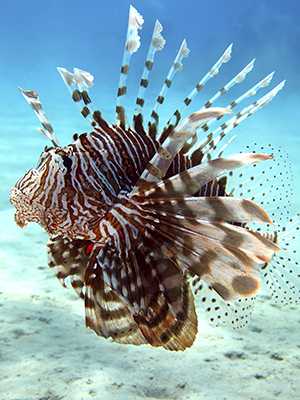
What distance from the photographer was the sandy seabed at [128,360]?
11.0 feet

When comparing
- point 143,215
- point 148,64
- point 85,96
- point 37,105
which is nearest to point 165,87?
point 148,64

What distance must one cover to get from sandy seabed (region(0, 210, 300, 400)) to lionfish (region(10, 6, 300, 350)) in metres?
1.05

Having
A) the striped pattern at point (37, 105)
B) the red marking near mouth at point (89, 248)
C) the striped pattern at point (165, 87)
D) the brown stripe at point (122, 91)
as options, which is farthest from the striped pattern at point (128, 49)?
the red marking near mouth at point (89, 248)

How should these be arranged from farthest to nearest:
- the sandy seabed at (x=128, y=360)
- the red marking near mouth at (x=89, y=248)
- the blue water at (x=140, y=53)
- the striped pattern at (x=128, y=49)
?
1. the blue water at (x=140, y=53)
2. the sandy seabed at (x=128, y=360)
3. the red marking near mouth at (x=89, y=248)
4. the striped pattern at (x=128, y=49)

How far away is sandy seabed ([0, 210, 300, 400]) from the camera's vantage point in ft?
11.0

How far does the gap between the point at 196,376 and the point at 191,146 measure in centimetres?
178

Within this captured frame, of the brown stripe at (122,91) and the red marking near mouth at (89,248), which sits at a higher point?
the brown stripe at (122,91)

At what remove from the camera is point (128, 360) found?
380cm

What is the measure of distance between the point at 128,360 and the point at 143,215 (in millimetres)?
1957

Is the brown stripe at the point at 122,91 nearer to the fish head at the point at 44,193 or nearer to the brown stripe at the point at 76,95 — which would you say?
the brown stripe at the point at 76,95

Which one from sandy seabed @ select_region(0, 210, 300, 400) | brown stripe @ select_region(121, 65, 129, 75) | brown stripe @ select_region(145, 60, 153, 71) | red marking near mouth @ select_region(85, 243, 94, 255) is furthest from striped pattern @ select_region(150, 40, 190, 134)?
sandy seabed @ select_region(0, 210, 300, 400)

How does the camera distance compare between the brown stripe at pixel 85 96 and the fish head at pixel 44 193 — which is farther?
the brown stripe at pixel 85 96

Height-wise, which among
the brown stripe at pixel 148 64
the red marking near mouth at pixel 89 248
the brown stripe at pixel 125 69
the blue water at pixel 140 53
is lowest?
the red marking near mouth at pixel 89 248

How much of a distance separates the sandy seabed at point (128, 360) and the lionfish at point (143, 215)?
1.05 meters
